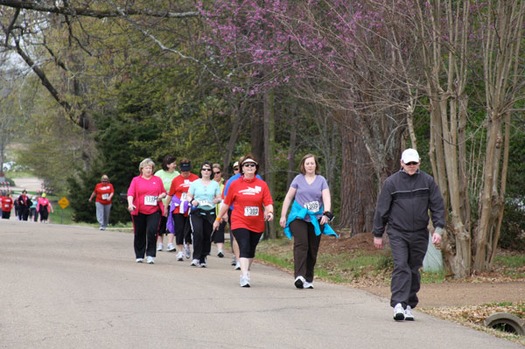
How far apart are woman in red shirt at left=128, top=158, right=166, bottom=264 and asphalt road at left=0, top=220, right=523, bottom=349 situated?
95cm

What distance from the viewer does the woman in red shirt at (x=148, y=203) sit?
17688 mm

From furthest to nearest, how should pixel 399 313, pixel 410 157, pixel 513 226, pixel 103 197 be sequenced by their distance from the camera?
pixel 103 197 → pixel 513 226 → pixel 410 157 → pixel 399 313

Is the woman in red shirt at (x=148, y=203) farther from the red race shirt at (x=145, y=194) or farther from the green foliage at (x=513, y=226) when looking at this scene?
the green foliage at (x=513, y=226)

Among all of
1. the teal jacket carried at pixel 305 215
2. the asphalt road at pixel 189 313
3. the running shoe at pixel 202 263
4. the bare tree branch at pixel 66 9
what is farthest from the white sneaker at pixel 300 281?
the bare tree branch at pixel 66 9

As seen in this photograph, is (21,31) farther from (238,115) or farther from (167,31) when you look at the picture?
(238,115)

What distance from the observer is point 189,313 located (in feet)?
35.4

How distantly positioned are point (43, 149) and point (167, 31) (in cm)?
5247

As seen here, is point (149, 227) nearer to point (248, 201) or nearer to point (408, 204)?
point (248, 201)

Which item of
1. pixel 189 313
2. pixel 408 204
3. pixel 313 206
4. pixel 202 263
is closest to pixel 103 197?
pixel 202 263

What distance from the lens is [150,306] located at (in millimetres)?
11305

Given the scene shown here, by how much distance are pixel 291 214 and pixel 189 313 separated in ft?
11.7

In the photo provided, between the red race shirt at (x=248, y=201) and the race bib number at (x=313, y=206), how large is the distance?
632 millimetres

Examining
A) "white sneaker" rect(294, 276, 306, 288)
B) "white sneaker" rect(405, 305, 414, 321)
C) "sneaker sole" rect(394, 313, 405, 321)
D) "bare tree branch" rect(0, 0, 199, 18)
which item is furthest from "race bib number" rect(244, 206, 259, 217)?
"bare tree branch" rect(0, 0, 199, 18)

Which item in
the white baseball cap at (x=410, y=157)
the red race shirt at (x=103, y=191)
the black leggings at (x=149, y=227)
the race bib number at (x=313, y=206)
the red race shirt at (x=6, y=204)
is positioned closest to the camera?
the white baseball cap at (x=410, y=157)
